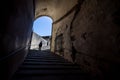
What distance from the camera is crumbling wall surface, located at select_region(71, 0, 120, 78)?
6.89ft

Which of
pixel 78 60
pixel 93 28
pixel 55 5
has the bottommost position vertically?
pixel 78 60

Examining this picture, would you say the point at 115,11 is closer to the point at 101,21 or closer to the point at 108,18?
the point at 108,18

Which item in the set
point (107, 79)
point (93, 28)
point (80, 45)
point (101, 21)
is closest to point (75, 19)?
point (80, 45)

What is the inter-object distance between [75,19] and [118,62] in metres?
2.76

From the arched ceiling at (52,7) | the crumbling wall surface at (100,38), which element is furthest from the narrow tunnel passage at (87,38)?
the arched ceiling at (52,7)

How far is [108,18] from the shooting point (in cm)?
234

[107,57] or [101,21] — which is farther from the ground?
[101,21]

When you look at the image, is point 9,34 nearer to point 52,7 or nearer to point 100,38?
point 100,38

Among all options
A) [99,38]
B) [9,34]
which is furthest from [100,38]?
[9,34]

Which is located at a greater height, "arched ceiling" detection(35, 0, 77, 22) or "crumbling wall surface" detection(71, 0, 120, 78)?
"arched ceiling" detection(35, 0, 77, 22)

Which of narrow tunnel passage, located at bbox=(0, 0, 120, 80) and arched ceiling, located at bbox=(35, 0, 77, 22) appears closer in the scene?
narrow tunnel passage, located at bbox=(0, 0, 120, 80)

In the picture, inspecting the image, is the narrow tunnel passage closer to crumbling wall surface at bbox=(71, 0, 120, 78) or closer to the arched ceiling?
crumbling wall surface at bbox=(71, 0, 120, 78)

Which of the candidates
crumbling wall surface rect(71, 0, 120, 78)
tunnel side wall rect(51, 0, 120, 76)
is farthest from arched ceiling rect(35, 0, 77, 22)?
crumbling wall surface rect(71, 0, 120, 78)

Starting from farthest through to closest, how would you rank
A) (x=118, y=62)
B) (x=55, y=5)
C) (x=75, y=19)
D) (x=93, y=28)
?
(x=55, y=5)
(x=75, y=19)
(x=93, y=28)
(x=118, y=62)
